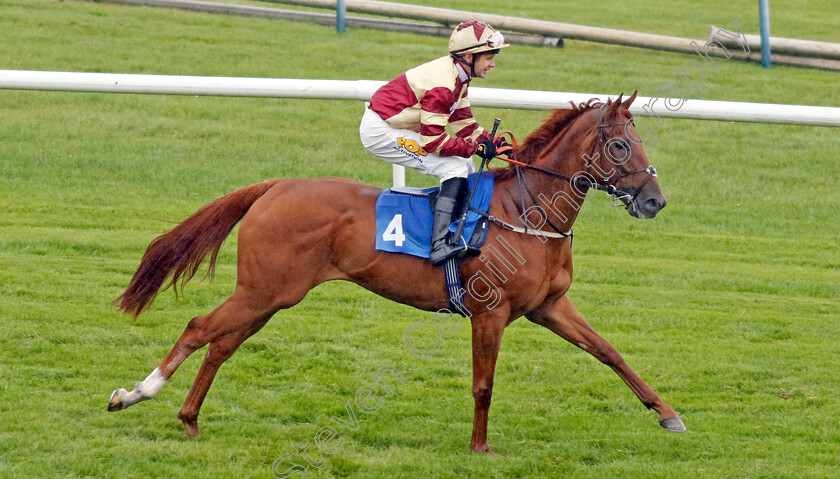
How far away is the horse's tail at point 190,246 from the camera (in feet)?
17.6

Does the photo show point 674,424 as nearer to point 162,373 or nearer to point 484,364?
point 484,364

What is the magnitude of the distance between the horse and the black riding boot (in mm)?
113

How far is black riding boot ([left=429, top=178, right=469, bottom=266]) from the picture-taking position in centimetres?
498

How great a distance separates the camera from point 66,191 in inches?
365

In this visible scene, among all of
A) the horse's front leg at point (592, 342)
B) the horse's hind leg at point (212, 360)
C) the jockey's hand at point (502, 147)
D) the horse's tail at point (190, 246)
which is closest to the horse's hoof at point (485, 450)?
the horse's front leg at point (592, 342)

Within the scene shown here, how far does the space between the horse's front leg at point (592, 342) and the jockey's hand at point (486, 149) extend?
815 millimetres

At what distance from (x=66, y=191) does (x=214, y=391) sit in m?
4.35

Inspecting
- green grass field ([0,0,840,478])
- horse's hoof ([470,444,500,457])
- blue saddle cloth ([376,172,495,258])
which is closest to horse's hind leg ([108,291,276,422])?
green grass field ([0,0,840,478])

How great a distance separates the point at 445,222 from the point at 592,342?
102cm

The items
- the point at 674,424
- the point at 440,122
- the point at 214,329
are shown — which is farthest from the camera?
the point at 674,424

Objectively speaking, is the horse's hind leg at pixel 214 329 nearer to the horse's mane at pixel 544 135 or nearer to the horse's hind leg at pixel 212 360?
the horse's hind leg at pixel 212 360

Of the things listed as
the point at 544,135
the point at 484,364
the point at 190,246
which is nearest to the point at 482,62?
the point at 544,135

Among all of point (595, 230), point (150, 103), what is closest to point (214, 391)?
point (595, 230)

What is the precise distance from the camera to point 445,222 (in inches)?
197
